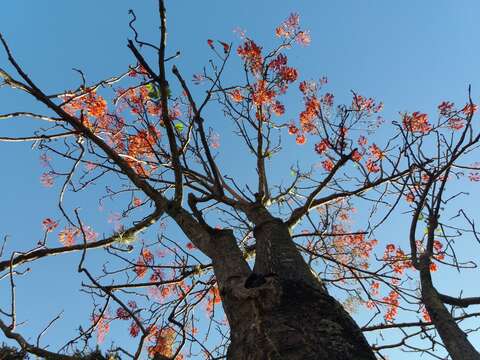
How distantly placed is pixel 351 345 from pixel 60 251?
248cm

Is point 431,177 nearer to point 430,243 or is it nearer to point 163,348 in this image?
point 430,243

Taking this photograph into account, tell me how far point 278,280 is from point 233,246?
591mm

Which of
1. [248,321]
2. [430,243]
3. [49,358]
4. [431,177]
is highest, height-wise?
[431,177]

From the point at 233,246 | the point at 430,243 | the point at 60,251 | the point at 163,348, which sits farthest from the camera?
the point at 163,348

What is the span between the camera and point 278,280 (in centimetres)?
188

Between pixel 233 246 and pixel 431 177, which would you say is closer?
pixel 431 177

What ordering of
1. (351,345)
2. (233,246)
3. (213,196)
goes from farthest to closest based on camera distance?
1. (213,196)
2. (233,246)
3. (351,345)

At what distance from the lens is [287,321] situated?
1.62 meters

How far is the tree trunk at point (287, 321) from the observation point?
1.47 m

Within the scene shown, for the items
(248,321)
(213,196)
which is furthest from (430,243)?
(213,196)

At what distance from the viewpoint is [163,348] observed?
4285mm

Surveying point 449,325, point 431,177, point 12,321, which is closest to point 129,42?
point 12,321

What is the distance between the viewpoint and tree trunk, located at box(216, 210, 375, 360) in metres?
1.47

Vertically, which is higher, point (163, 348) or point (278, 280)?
point (163, 348)
